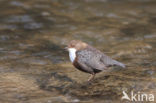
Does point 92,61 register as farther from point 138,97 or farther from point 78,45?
point 138,97

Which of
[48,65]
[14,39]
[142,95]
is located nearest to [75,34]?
[14,39]

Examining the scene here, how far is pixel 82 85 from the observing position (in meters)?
5.47

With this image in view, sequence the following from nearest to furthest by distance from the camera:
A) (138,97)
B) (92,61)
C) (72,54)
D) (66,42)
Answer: (138,97) → (92,61) → (72,54) → (66,42)

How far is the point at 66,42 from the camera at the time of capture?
26.0ft

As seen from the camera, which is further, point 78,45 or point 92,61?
point 78,45

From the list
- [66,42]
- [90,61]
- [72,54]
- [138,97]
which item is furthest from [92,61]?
[66,42]

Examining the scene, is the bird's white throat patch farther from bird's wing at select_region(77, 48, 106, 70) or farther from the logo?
the logo

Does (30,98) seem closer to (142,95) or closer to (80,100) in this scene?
(80,100)

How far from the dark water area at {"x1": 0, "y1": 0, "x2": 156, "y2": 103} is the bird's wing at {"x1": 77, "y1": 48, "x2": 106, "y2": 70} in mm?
306

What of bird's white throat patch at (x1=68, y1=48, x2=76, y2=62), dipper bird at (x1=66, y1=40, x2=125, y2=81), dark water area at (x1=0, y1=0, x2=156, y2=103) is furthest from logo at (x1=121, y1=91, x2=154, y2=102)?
bird's white throat patch at (x1=68, y1=48, x2=76, y2=62)

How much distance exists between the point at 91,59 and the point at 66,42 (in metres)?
2.55

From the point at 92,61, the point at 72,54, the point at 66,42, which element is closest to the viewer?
the point at 92,61

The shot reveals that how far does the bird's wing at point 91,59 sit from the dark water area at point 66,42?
0.31 m

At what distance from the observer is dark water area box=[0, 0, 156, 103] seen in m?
5.19
